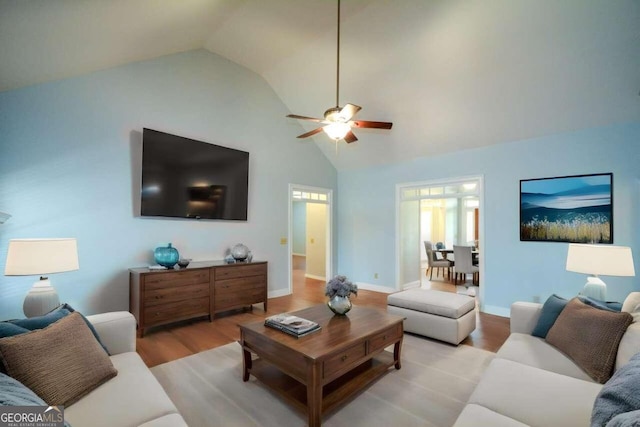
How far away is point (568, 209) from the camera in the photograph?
12.7 ft

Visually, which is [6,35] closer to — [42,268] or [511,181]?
[42,268]

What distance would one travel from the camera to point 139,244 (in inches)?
148

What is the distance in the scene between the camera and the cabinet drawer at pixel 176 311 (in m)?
3.38

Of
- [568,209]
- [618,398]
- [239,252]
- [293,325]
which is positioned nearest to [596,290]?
[568,209]

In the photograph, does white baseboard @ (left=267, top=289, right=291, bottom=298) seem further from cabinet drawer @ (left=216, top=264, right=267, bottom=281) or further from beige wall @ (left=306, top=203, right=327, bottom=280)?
beige wall @ (left=306, top=203, right=327, bottom=280)

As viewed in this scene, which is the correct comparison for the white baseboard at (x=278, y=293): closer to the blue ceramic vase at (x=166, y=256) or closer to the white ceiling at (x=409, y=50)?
the blue ceramic vase at (x=166, y=256)

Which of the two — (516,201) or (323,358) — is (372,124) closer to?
(323,358)

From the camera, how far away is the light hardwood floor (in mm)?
3010

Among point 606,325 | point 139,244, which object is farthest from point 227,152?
point 606,325

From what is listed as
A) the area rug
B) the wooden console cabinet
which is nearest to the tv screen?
the wooden console cabinet

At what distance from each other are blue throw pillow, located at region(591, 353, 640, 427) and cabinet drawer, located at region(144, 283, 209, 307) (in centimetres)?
377

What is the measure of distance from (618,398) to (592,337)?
Result: 104cm

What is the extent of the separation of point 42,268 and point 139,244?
1700 millimetres

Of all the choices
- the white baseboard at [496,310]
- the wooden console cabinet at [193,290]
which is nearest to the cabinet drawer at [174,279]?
the wooden console cabinet at [193,290]
